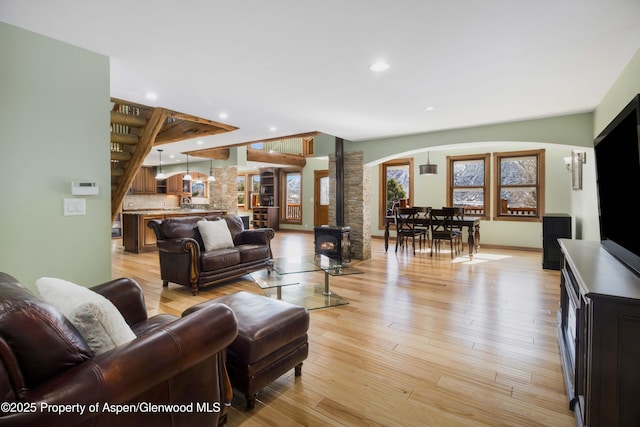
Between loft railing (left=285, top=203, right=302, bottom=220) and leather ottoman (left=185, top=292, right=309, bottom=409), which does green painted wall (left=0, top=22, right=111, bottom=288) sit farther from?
loft railing (left=285, top=203, right=302, bottom=220)

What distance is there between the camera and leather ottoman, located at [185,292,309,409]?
1769 millimetres

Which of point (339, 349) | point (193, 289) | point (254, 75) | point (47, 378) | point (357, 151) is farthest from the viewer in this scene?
point (357, 151)

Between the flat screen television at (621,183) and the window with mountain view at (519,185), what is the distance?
208 inches

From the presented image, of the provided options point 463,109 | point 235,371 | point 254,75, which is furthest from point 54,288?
point 463,109

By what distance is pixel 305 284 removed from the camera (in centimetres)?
435

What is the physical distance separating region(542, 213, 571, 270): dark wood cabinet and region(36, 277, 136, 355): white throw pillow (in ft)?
19.7

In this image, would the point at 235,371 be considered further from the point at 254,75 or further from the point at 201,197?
the point at 201,197

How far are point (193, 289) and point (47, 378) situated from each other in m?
3.12

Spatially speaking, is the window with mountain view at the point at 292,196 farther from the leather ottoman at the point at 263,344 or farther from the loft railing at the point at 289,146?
the leather ottoman at the point at 263,344

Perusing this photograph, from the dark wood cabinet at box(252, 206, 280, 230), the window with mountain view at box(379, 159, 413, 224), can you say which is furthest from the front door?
the window with mountain view at box(379, 159, 413, 224)

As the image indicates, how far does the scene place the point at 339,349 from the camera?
2.54m

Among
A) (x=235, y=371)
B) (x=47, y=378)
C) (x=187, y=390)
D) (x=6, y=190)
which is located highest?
(x=6, y=190)

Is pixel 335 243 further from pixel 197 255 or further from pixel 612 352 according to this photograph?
pixel 612 352

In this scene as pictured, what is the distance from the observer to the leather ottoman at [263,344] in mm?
1769
